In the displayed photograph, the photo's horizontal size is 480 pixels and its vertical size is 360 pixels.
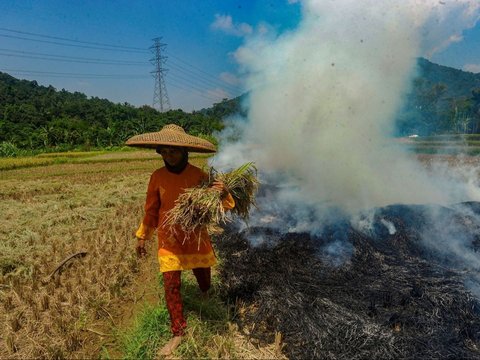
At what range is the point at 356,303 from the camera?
3463 mm

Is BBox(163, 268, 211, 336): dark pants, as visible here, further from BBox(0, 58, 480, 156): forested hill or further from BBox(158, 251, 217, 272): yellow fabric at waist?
BBox(0, 58, 480, 156): forested hill

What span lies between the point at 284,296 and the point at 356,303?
0.68 m

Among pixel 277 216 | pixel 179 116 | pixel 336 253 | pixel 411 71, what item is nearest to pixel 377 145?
pixel 411 71

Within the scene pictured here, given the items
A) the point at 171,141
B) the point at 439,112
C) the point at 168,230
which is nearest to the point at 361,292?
the point at 168,230

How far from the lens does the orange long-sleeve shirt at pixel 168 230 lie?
328 cm

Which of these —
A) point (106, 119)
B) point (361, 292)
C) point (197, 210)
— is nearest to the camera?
point (197, 210)

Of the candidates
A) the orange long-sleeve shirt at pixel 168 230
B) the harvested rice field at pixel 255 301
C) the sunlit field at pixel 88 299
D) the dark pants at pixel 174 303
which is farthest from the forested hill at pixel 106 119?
the dark pants at pixel 174 303

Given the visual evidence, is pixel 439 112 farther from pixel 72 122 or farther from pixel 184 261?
pixel 184 261

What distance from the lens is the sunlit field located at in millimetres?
3119

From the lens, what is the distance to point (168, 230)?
10.8ft

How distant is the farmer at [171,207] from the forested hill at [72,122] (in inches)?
973

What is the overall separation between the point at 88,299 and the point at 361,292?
2823 millimetres

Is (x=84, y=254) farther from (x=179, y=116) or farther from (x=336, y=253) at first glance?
(x=179, y=116)

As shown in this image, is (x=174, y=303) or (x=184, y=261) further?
(x=184, y=261)
